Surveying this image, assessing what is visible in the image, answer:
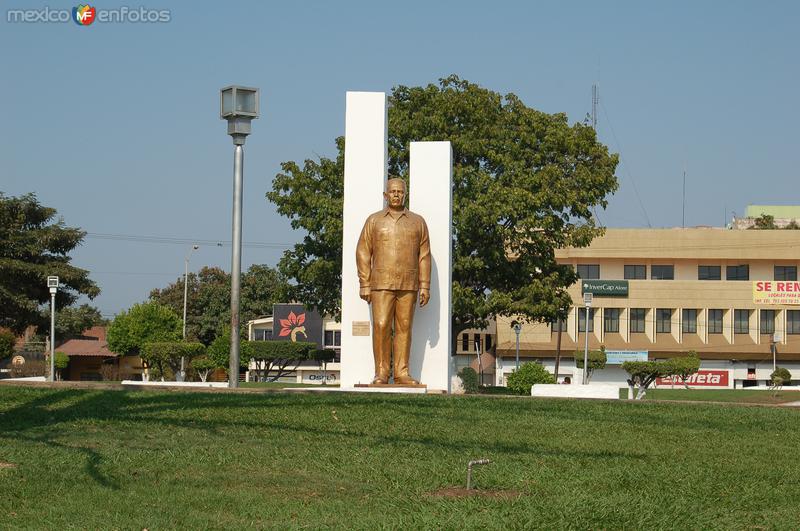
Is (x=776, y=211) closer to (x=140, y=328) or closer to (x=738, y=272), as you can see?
(x=738, y=272)

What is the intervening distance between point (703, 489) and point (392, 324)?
30.3 feet

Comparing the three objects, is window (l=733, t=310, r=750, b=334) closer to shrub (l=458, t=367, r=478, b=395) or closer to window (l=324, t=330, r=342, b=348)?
window (l=324, t=330, r=342, b=348)

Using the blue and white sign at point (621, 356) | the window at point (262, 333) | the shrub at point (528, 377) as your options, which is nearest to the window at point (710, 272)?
the blue and white sign at point (621, 356)

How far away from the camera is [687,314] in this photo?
6297 centimetres

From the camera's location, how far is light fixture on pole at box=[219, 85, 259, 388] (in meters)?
16.6

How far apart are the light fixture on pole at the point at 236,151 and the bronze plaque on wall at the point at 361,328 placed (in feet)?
6.34

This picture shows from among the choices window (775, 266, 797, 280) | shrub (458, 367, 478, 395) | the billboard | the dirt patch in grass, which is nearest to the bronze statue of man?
shrub (458, 367, 478, 395)

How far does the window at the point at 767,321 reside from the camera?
206 ft

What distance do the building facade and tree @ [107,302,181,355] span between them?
764 inches

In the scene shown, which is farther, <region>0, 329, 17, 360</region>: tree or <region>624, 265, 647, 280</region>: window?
<region>624, 265, 647, 280</region>: window

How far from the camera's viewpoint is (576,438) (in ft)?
34.8

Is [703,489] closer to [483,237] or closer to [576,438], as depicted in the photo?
[576,438]

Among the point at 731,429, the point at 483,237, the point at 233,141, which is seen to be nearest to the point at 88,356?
the point at 483,237

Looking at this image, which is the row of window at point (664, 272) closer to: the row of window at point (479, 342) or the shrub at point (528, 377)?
the row of window at point (479, 342)
